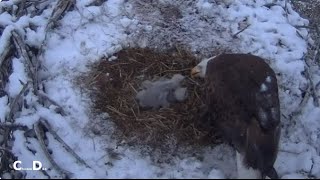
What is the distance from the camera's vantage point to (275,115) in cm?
340

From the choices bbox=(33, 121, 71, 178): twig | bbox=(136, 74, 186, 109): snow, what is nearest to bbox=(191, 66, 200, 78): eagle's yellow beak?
bbox=(136, 74, 186, 109): snow

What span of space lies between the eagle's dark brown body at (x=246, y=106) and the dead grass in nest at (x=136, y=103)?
203 millimetres

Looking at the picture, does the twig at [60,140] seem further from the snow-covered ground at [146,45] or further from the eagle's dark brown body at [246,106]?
the eagle's dark brown body at [246,106]

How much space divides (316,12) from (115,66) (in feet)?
7.25

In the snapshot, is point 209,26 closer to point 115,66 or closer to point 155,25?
point 155,25

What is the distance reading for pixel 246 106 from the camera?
3400mm

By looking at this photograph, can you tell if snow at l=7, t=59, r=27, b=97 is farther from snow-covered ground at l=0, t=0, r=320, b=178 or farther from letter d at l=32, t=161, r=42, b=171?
letter d at l=32, t=161, r=42, b=171

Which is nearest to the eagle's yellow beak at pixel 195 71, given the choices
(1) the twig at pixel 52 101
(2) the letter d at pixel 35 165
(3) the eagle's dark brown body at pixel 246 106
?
(3) the eagle's dark brown body at pixel 246 106

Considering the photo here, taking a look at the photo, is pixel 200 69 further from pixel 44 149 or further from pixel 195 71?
pixel 44 149

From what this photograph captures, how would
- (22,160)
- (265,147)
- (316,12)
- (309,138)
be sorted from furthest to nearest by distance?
(316,12), (309,138), (22,160), (265,147)

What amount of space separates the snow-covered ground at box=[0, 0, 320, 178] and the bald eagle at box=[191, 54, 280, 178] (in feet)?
0.67

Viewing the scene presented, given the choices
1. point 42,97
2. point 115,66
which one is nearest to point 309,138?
point 115,66

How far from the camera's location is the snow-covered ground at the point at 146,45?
11.6ft

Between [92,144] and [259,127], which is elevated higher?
[259,127]
